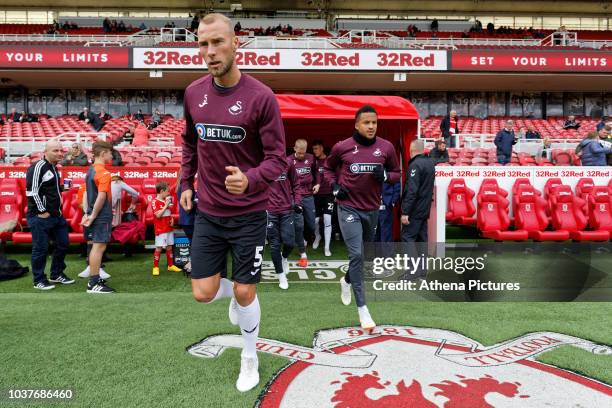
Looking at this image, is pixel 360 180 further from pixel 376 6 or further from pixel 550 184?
pixel 376 6

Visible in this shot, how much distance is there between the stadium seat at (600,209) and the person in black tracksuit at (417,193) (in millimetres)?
4158

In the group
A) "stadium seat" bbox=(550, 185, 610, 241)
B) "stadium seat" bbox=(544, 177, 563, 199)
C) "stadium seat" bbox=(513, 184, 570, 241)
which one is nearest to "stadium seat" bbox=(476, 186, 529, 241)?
"stadium seat" bbox=(513, 184, 570, 241)

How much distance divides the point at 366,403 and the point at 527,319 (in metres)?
2.30

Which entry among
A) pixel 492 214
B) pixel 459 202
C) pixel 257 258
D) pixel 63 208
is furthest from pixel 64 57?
pixel 257 258

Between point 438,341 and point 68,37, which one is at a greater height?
point 68,37

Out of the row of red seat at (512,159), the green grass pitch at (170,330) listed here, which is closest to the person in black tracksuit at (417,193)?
the green grass pitch at (170,330)

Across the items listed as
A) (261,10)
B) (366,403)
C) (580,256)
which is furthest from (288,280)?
(261,10)

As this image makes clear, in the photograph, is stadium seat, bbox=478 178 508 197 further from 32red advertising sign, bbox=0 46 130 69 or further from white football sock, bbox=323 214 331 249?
32red advertising sign, bbox=0 46 130 69

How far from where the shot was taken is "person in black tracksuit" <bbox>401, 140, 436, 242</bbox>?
20.0 feet

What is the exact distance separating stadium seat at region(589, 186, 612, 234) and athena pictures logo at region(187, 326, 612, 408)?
18.3 ft

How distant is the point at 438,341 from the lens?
376cm

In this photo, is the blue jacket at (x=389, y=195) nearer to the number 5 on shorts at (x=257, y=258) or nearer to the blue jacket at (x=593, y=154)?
the number 5 on shorts at (x=257, y=258)

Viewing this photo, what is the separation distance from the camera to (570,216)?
8406 mm

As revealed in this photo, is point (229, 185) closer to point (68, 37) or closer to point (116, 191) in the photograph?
point (116, 191)
